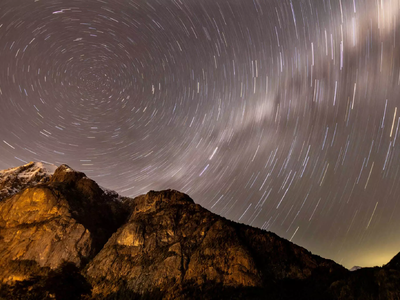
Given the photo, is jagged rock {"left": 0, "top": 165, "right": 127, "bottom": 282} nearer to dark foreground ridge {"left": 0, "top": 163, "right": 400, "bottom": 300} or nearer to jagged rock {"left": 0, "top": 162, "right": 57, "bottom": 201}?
dark foreground ridge {"left": 0, "top": 163, "right": 400, "bottom": 300}

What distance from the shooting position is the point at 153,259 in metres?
46.6

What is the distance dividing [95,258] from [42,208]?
18407mm

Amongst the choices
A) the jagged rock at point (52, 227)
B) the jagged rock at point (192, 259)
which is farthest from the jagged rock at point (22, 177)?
the jagged rock at point (192, 259)

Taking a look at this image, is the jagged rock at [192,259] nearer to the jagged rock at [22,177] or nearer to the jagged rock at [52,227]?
the jagged rock at [52,227]

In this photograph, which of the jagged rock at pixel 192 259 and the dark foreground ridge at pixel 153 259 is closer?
the dark foreground ridge at pixel 153 259

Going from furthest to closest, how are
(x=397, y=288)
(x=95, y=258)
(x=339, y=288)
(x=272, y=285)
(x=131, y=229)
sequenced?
(x=131, y=229) → (x=95, y=258) → (x=272, y=285) → (x=339, y=288) → (x=397, y=288)

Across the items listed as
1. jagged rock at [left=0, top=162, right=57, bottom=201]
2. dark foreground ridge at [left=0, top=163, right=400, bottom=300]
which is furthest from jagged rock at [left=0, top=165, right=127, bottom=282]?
jagged rock at [left=0, top=162, right=57, bottom=201]

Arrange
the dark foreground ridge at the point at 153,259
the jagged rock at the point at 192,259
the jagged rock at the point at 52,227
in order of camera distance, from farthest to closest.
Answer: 1. the jagged rock at the point at 52,227
2. the jagged rock at the point at 192,259
3. the dark foreground ridge at the point at 153,259

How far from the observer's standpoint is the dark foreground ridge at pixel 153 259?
3834 centimetres

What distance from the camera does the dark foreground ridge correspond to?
38344 millimetres

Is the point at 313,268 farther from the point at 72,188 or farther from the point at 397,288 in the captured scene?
the point at 72,188

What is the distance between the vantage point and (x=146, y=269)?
44531 mm

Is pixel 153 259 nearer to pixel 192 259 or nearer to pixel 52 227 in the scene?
pixel 192 259

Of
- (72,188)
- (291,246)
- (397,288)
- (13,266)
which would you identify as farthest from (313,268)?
(72,188)
